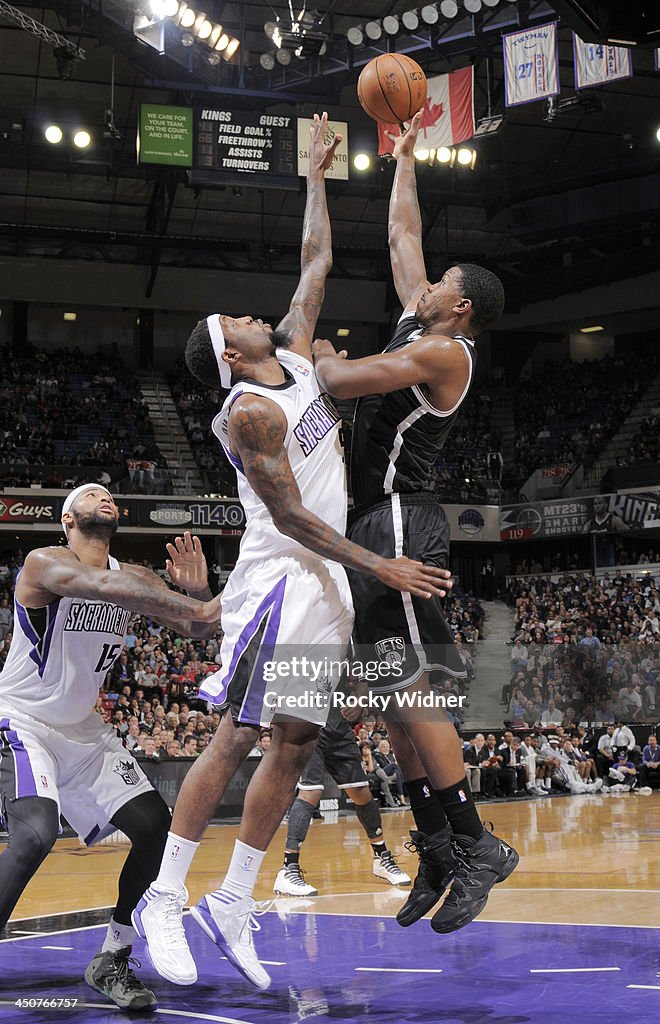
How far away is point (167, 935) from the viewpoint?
452cm

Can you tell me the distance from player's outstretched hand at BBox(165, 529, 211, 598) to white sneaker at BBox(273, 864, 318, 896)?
4.15m

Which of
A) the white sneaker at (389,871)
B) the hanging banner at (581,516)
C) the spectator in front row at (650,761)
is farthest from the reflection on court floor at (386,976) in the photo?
the hanging banner at (581,516)

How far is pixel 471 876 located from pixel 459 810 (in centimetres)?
28

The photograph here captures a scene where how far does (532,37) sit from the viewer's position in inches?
672

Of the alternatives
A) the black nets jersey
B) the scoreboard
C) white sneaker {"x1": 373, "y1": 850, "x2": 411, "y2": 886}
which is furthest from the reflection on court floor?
the scoreboard

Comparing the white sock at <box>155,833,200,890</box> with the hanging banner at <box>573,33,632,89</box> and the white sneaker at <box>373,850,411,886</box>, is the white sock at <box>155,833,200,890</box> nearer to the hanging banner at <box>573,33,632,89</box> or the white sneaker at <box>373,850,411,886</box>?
the white sneaker at <box>373,850,411,886</box>

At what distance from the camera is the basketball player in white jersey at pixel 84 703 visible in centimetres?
495

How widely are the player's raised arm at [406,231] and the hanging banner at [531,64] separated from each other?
41.3 ft

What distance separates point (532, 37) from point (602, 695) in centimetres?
1066

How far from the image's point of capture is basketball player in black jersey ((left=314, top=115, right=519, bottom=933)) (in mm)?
4602

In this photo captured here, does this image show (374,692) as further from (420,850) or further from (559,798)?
(559,798)

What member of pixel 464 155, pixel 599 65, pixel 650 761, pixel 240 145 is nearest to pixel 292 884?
pixel 650 761

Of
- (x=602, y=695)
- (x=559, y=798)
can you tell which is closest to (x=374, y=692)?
(x=602, y=695)

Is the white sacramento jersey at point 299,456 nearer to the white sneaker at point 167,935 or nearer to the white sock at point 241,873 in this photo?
the white sock at point 241,873
